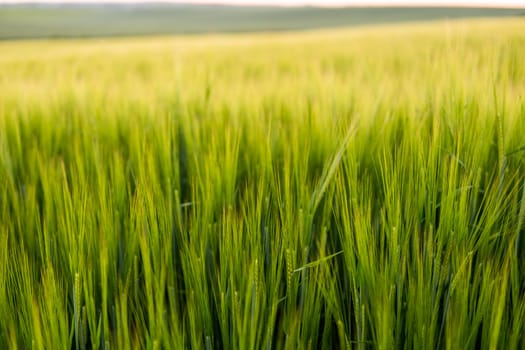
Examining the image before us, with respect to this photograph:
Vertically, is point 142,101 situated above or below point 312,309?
above

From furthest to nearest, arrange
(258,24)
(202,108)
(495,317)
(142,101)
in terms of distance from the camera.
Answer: (258,24)
(142,101)
(202,108)
(495,317)

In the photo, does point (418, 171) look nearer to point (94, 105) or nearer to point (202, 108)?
point (202, 108)

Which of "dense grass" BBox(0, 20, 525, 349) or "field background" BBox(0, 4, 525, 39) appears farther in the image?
"field background" BBox(0, 4, 525, 39)

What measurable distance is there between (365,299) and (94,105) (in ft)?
2.63

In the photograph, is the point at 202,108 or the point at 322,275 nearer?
the point at 322,275

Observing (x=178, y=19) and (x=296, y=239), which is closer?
(x=296, y=239)

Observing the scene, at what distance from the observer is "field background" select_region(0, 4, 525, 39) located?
703 inches

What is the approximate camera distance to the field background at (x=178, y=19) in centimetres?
1784

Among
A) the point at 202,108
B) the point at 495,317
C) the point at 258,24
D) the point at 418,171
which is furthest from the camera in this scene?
the point at 258,24

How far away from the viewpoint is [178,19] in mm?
23422

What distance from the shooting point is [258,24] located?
66.4 feet

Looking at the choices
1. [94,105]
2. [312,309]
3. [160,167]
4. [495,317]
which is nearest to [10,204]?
[160,167]

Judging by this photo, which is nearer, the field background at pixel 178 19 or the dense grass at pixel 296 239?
the dense grass at pixel 296 239

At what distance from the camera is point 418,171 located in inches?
21.1
